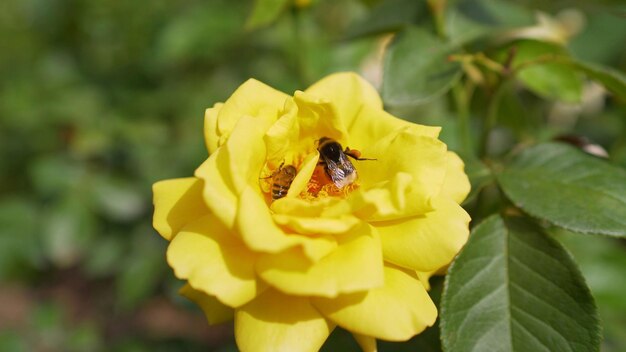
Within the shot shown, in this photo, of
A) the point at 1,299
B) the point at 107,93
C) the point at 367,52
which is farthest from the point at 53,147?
the point at 1,299

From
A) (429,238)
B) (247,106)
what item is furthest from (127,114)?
(429,238)

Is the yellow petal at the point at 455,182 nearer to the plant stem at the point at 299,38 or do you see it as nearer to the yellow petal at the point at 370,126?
the yellow petal at the point at 370,126

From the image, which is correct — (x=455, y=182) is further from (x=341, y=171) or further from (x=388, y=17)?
(x=388, y=17)

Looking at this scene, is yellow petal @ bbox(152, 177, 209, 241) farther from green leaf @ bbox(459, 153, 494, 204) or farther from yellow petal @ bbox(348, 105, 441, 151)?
green leaf @ bbox(459, 153, 494, 204)

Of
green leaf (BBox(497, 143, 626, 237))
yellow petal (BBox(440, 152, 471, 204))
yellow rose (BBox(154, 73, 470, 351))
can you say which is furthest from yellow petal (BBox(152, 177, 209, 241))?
green leaf (BBox(497, 143, 626, 237))

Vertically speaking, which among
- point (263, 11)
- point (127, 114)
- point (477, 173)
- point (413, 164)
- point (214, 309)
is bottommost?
point (127, 114)

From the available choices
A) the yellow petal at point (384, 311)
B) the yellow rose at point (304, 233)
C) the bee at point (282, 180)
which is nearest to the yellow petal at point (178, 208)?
the yellow rose at point (304, 233)

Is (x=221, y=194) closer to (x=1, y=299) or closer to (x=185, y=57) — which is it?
(x=185, y=57)
